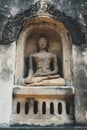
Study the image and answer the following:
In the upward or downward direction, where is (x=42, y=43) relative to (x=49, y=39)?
downward

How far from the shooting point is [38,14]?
8.52 metres

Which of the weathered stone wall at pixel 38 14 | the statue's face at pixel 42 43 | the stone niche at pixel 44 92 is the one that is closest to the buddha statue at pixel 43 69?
the statue's face at pixel 42 43

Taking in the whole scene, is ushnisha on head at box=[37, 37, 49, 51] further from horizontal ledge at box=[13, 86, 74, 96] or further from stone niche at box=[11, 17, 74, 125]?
horizontal ledge at box=[13, 86, 74, 96]

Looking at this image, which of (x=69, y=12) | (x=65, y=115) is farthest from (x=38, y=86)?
(x=69, y=12)

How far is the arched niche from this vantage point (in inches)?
322

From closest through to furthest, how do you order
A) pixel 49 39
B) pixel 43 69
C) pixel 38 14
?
1. pixel 43 69
2. pixel 38 14
3. pixel 49 39

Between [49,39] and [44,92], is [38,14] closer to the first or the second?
[49,39]

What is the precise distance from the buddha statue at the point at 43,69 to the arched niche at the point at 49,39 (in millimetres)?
141

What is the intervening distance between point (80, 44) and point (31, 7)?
4.92 feet

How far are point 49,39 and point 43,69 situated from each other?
99cm

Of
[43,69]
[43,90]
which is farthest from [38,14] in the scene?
[43,90]

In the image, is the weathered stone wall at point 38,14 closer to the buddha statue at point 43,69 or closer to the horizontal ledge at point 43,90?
the horizontal ledge at point 43,90

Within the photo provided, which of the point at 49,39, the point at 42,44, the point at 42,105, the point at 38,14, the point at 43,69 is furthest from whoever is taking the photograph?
the point at 49,39

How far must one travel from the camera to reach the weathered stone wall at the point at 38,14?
756 centimetres
